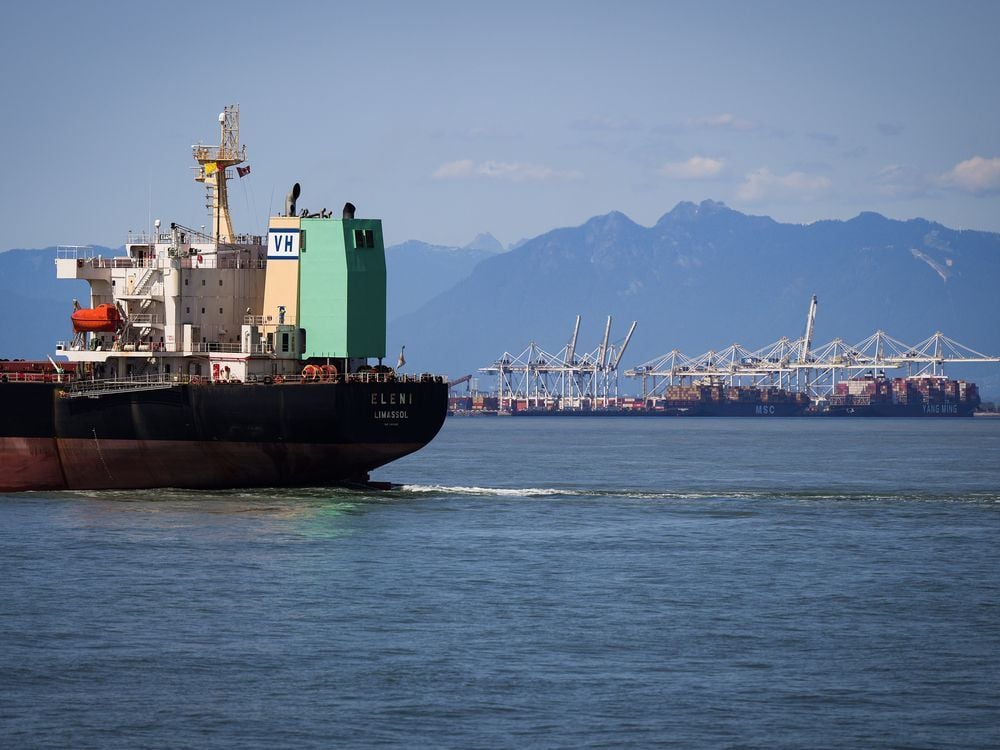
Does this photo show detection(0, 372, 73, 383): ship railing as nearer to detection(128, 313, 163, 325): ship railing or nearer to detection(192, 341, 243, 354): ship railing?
detection(128, 313, 163, 325): ship railing

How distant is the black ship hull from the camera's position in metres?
48.3

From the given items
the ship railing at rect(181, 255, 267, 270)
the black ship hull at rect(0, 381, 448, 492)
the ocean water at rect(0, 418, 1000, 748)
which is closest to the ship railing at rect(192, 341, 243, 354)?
the ship railing at rect(181, 255, 267, 270)

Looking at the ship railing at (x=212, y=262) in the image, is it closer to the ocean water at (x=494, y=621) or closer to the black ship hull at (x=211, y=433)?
the black ship hull at (x=211, y=433)

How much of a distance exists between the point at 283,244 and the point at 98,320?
6.71 meters

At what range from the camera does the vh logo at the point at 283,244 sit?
51.4m

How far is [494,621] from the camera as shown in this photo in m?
29.5

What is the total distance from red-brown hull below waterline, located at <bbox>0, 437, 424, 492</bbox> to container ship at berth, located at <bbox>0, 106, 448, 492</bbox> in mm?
46

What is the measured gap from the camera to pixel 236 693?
24031 millimetres

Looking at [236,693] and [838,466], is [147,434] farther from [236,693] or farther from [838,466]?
[838,466]

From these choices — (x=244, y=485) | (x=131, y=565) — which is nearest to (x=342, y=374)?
(x=244, y=485)

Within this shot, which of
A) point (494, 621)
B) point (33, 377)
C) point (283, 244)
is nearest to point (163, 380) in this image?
point (33, 377)

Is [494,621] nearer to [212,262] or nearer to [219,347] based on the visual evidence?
[219,347]

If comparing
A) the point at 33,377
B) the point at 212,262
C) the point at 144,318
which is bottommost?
the point at 33,377

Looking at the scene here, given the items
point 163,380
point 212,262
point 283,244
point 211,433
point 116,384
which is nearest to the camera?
point 211,433
